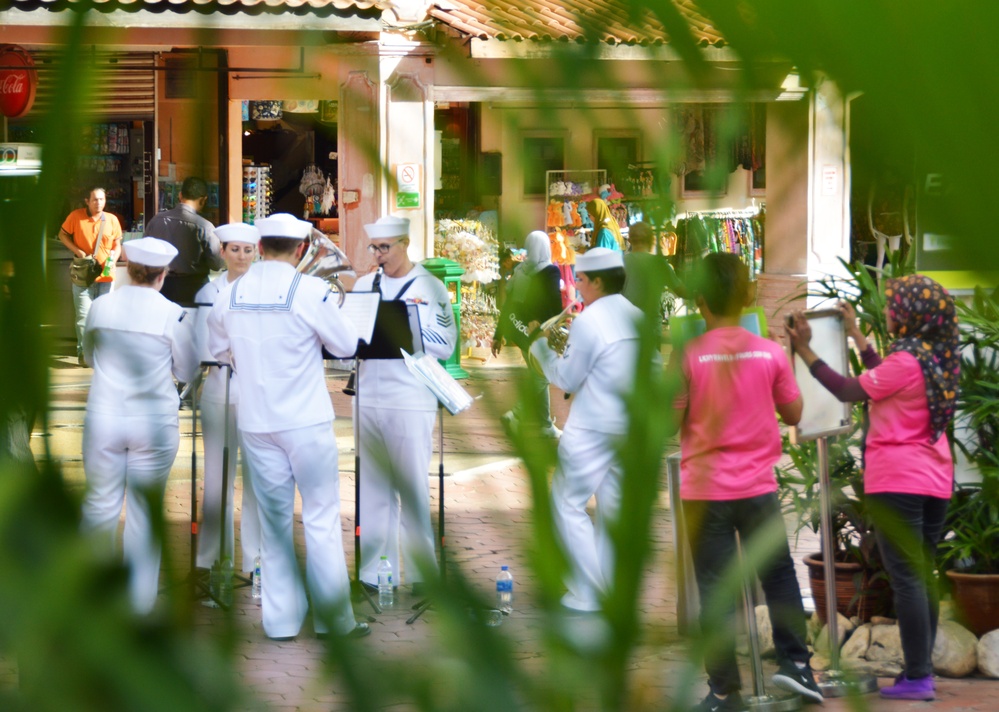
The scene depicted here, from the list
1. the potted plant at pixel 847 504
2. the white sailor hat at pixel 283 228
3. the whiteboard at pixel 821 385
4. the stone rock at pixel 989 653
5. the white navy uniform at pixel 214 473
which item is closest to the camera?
the white navy uniform at pixel 214 473

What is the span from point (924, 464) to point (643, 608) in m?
4.53

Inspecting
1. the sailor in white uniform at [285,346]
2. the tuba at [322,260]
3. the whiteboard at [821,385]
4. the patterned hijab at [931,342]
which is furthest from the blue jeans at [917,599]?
the tuba at [322,260]

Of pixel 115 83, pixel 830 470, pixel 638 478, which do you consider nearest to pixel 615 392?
pixel 638 478

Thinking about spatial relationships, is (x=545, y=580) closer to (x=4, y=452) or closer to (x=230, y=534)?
(x=230, y=534)

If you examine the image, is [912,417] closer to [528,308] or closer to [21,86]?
[21,86]

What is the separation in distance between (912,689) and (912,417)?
0.97 m

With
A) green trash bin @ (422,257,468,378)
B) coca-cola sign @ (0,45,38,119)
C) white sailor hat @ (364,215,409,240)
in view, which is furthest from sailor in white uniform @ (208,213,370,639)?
green trash bin @ (422,257,468,378)

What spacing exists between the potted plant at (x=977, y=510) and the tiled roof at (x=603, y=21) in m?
5.18

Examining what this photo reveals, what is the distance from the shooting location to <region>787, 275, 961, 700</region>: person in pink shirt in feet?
16.1

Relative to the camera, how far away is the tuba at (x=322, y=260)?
21.6 feet

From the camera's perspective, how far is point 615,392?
62 centimetres

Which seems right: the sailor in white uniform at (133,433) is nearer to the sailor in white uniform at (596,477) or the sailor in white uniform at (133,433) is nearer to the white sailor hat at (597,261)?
the sailor in white uniform at (596,477)

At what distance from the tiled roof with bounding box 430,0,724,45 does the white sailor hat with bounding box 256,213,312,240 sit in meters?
5.12

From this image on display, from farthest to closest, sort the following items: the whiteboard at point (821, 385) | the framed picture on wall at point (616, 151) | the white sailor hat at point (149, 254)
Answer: the whiteboard at point (821, 385)
the white sailor hat at point (149, 254)
the framed picture on wall at point (616, 151)
